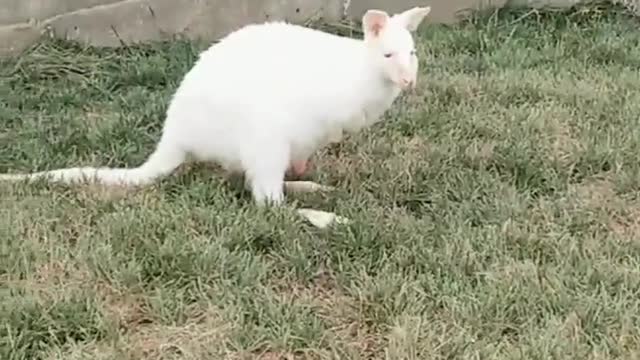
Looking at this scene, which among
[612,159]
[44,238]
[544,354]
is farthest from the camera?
[612,159]

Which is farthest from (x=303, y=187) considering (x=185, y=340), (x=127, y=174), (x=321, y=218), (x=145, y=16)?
(x=145, y=16)

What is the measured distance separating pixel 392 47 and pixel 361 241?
691 mm

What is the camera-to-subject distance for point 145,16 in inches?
259

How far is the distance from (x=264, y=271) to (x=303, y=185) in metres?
0.84

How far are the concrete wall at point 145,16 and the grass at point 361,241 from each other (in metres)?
0.49

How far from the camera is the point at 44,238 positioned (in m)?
3.97

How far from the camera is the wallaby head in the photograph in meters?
4.13

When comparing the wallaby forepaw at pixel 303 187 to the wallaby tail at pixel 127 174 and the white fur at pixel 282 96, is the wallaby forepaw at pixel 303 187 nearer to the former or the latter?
the white fur at pixel 282 96

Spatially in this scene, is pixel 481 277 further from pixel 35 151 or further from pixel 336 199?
pixel 35 151

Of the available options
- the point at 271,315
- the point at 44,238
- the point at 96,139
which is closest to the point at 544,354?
the point at 271,315

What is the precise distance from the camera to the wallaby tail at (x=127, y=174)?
445cm

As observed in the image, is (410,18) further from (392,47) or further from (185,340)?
(185,340)

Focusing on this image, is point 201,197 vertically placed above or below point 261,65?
below

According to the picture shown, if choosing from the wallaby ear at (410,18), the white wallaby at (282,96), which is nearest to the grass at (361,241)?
the white wallaby at (282,96)
